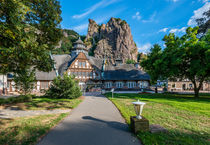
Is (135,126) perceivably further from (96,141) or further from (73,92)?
(73,92)

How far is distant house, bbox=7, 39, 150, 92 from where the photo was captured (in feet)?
83.0

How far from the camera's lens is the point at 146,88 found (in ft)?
92.3

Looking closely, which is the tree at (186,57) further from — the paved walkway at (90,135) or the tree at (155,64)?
the paved walkway at (90,135)

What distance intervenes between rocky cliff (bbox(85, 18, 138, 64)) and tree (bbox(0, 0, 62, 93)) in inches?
2506

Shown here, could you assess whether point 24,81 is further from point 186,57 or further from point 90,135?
point 186,57

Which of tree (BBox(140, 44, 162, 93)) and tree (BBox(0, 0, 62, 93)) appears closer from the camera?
tree (BBox(0, 0, 62, 93))

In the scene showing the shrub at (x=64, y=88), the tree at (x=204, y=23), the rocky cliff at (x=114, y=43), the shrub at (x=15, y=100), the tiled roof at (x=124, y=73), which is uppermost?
the rocky cliff at (x=114, y=43)

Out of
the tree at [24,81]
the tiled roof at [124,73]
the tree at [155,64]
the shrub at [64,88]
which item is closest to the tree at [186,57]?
A: the tree at [155,64]

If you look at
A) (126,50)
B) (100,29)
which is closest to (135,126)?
(126,50)

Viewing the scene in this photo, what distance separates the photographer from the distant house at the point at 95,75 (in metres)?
25.3

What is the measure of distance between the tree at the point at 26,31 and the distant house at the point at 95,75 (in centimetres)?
1659

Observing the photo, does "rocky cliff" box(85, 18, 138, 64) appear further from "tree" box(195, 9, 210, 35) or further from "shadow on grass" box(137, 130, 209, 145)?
"shadow on grass" box(137, 130, 209, 145)

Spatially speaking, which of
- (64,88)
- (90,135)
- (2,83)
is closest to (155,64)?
(64,88)

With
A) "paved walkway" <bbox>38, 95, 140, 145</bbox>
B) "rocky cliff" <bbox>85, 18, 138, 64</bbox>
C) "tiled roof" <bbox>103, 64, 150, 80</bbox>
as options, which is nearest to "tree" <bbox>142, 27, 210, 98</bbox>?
"tiled roof" <bbox>103, 64, 150, 80</bbox>
